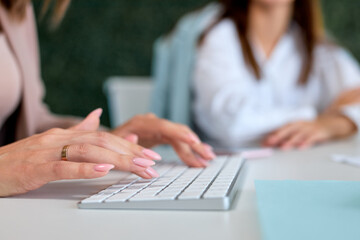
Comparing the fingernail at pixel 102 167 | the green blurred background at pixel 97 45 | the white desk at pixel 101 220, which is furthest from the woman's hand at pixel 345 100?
the green blurred background at pixel 97 45

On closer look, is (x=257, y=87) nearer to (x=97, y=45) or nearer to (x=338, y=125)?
(x=338, y=125)

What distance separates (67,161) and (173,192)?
14cm

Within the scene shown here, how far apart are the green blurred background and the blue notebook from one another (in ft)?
6.37

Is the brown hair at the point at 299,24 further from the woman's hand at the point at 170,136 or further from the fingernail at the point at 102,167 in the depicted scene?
the fingernail at the point at 102,167

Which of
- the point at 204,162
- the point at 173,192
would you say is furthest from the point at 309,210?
the point at 204,162

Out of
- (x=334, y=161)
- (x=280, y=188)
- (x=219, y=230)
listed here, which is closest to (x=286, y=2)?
(x=334, y=161)

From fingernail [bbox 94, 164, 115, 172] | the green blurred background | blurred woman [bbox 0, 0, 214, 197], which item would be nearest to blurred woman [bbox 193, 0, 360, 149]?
blurred woman [bbox 0, 0, 214, 197]

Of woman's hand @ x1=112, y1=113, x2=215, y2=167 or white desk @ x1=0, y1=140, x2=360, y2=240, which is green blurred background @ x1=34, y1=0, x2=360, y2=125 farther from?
white desk @ x1=0, y1=140, x2=360, y2=240

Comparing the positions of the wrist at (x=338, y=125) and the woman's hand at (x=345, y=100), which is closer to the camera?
the wrist at (x=338, y=125)

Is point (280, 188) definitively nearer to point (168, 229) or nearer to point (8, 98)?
point (168, 229)

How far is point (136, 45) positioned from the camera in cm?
244

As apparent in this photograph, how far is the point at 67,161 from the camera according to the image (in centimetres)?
55

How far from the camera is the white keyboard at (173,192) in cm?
49

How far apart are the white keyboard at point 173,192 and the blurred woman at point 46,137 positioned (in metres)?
0.03
